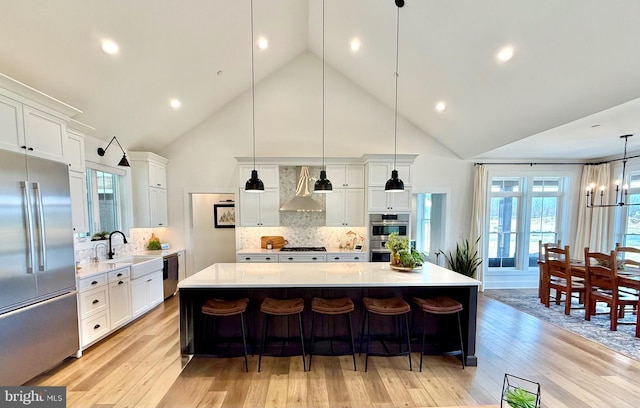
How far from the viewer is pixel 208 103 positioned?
Answer: 16.2 feet

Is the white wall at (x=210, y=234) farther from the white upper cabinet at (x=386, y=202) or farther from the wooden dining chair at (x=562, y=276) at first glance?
the wooden dining chair at (x=562, y=276)

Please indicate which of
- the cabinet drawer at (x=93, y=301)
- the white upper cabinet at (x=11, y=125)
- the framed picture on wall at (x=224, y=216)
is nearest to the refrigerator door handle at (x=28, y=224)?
the white upper cabinet at (x=11, y=125)

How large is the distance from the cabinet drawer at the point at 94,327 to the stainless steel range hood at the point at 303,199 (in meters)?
2.98

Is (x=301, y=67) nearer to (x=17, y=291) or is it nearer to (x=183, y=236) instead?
(x=183, y=236)

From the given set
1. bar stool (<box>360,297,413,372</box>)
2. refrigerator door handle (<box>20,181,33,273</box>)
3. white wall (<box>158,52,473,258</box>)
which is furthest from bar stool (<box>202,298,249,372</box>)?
white wall (<box>158,52,473,258</box>)

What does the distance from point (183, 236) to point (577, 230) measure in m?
8.28

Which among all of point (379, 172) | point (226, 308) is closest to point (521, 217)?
point (379, 172)

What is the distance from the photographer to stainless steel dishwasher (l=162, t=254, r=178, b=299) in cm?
462

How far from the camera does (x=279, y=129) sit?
17.8ft

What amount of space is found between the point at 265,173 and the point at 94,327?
329 centimetres

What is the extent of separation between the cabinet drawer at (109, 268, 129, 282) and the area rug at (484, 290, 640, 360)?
6093mm

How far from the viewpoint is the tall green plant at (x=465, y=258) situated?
17.4ft

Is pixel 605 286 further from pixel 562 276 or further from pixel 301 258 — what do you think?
pixel 301 258

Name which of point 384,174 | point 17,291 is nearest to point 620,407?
point 384,174
